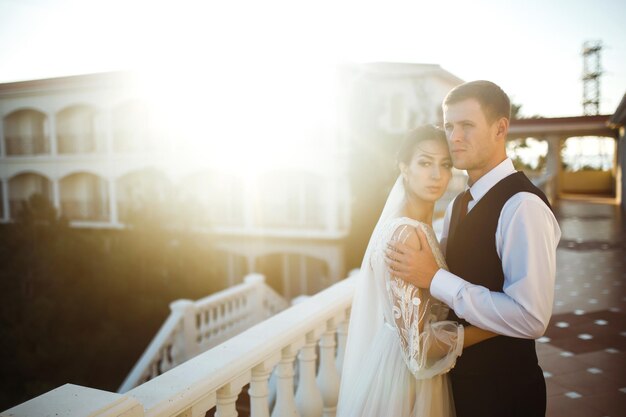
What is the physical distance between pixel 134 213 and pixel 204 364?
14.0 m

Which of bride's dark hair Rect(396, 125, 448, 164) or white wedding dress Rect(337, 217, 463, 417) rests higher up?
bride's dark hair Rect(396, 125, 448, 164)

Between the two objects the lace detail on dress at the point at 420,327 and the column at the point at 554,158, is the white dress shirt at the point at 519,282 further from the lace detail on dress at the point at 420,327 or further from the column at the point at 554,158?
the column at the point at 554,158

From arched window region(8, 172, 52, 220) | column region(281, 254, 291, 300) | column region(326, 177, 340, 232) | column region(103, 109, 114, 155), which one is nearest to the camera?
column region(326, 177, 340, 232)

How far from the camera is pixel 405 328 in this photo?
1.95 meters

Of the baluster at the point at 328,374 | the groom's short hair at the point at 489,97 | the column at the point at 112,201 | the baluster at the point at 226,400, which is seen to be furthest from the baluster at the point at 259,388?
the column at the point at 112,201

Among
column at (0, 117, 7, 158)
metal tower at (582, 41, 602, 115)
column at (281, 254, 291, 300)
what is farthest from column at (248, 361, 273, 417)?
metal tower at (582, 41, 602, 115)

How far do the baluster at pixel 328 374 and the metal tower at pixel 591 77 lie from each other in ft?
139

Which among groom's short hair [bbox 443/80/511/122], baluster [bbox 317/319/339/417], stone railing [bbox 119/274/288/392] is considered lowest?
stone railing [bbox 119/274/288/392]

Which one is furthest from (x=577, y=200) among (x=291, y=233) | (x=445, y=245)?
(x=445, y=245)

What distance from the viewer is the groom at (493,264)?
166 cm

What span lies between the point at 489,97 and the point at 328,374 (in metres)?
1.89

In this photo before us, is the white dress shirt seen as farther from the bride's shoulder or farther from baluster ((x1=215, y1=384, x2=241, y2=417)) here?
baluster ((x1=215, y1=384, x2=241, y2=417))

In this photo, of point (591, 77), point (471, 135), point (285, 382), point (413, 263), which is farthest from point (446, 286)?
point (591, 77)

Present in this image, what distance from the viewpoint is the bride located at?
191cm
